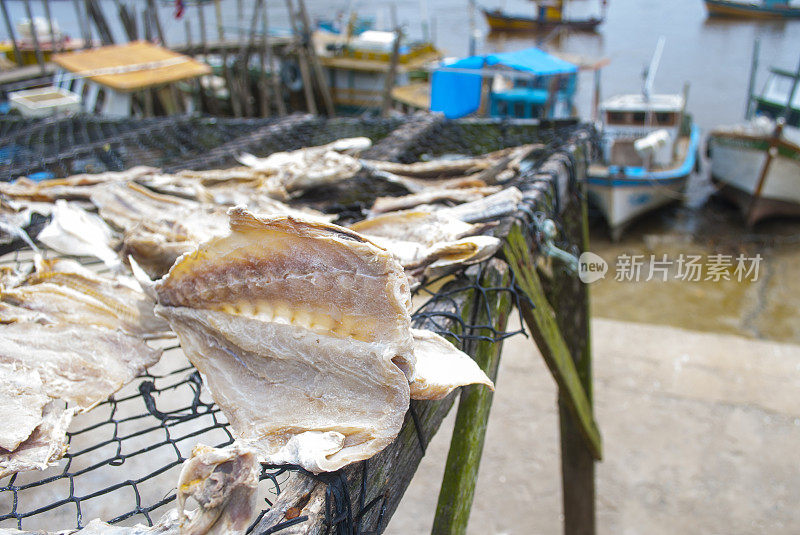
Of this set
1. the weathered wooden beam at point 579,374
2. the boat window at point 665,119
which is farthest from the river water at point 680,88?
the weathered wooden beam at point 579,374

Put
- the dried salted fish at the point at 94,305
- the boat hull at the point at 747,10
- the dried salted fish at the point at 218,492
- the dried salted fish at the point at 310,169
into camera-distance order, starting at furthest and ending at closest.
A: the boat hull at the point at 747,10, the dried salted fish at the point at 310,169, the dried salted fish at the point at 94,305, the dried salted fish at the point at 218,492

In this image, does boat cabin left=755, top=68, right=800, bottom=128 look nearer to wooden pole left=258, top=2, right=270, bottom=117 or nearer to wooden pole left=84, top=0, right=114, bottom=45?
wooden pole left=258, top=2, right=270, bottom=117

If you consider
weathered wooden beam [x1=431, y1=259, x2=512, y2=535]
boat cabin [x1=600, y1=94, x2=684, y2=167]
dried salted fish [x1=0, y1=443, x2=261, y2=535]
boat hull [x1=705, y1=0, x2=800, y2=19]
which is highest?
boat hull [x1=705, y1=0, x2=800, y2=19]

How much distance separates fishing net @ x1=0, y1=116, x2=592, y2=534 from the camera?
1981 mm

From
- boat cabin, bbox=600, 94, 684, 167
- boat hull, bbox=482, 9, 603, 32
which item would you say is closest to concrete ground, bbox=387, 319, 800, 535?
boat cabin, bbox=600, 94, 684, 167

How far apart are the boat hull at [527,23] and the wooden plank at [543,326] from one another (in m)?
35.7

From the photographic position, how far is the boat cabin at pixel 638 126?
15.5 m

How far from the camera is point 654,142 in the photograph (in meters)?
14.2

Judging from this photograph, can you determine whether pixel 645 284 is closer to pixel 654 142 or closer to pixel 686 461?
pixel 654 142

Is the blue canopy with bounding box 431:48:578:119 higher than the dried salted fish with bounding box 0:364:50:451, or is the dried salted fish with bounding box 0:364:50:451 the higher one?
the dried salted fish with bounding box 0:364:50:451

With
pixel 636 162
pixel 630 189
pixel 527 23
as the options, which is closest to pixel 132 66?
pixel 630 189

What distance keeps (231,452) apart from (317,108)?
19.7 metres

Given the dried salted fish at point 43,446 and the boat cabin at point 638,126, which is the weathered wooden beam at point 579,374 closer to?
the dried salted fish at point 43,446

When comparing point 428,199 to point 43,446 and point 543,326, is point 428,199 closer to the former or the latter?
point 543,326
